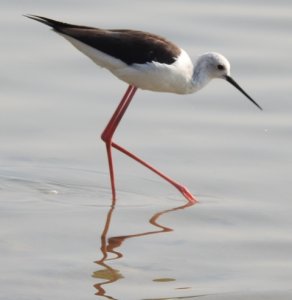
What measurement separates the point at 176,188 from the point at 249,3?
11.6ft

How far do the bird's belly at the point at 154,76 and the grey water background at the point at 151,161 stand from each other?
0.41 meters

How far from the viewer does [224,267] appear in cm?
587

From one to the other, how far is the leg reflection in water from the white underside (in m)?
0.92

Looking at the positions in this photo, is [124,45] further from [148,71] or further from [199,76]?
[199,76]

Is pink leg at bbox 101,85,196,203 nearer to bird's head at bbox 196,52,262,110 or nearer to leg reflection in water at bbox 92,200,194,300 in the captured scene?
leg reflection in water at bbox 92,200,194,300

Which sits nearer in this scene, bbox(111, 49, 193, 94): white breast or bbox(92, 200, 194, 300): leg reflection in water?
bbox(92, 200, 194, 300): leg reflection in water

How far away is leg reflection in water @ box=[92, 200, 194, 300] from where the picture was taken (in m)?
5.63

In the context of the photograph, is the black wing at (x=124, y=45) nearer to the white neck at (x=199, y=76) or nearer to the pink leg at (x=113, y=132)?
the white neck at (x=199, y=76)

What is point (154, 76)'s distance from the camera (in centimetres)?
746

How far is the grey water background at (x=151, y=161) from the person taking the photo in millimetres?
5730

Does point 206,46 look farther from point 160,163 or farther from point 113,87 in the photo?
point 160,163

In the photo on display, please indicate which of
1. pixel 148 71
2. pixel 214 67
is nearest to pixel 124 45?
pixel 148 71

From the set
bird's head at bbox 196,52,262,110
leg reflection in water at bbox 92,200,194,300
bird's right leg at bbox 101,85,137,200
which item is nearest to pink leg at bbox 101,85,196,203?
bird's right leg at bbox 101,85,137,200

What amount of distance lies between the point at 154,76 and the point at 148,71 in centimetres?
5
